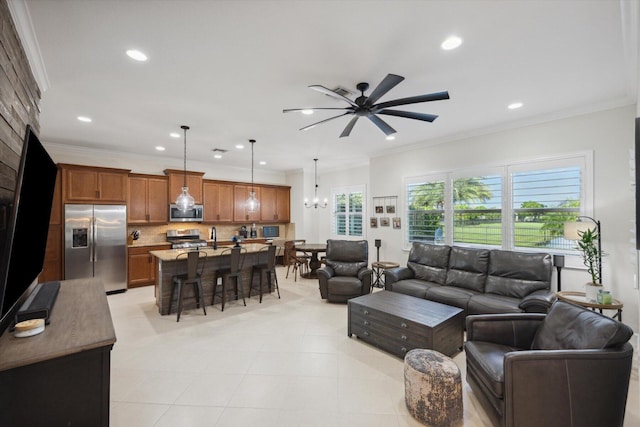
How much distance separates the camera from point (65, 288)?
2475 millimetres

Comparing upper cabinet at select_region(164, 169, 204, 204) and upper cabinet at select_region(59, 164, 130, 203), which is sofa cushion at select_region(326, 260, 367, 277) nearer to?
upper cabinet at select_region(164, 169, 204, 204)

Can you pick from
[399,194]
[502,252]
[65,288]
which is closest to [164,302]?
[65,288]

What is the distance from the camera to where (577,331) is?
199 centimetres

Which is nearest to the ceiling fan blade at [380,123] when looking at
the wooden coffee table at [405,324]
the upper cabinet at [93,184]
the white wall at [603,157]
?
the wooden coffee table at [405,324]

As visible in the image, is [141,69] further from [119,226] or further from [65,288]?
[119,226]

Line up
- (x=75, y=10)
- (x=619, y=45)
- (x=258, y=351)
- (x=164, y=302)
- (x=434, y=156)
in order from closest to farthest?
(x=75, y=10)
(x=619, y=45)
(x=258, y=351)
(x=164, y=302)
(x=434, y=156)

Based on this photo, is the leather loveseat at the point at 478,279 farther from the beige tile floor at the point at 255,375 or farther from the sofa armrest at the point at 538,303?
the beige tile floor at the point at 255,375

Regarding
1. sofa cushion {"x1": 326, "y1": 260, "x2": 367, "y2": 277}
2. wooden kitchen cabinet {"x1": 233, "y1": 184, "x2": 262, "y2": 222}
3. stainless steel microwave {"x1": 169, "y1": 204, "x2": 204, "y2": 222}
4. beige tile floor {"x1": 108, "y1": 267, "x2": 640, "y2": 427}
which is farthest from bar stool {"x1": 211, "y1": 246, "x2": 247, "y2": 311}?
wooden kitchen cabinet {"x1": 233, "y1": 184, "x2": 262, "y2": 222}

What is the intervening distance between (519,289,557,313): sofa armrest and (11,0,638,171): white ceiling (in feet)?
7.88

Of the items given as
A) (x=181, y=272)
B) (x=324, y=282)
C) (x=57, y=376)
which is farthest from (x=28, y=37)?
(x=324, y=282)

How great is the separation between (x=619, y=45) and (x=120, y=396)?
523 cm

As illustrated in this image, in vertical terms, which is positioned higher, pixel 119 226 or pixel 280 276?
pixel 119 226

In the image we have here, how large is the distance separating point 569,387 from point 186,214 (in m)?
6.99

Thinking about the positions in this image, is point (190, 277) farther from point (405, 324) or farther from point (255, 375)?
point (405, 324)
